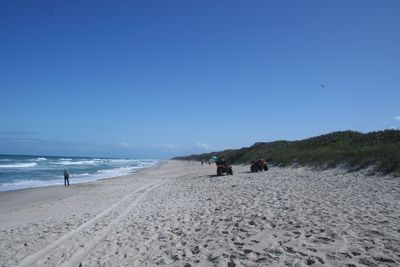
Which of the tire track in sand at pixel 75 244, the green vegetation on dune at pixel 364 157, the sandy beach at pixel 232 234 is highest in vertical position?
the green vegetation on dune at pixel 364 157

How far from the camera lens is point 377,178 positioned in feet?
46.6

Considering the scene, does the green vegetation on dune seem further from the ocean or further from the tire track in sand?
the ocean

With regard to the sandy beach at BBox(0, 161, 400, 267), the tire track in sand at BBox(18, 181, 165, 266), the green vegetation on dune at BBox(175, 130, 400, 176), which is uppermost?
the green vegetation on dune at BBox(175, 130, 400, 176)

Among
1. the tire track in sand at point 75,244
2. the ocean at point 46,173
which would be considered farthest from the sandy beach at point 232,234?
the ocean at point 46,173

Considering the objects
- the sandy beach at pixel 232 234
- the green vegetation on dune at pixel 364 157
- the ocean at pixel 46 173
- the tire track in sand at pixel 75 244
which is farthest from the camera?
the ocean at pixel 46 173

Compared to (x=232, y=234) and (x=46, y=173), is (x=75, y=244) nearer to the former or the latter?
(x=232, y=234)

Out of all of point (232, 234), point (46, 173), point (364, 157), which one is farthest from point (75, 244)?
point (46, 173)

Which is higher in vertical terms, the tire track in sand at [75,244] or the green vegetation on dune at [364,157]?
the green vegetation on dune at [364,157]

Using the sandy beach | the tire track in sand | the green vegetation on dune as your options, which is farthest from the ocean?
the green vegetation on dune

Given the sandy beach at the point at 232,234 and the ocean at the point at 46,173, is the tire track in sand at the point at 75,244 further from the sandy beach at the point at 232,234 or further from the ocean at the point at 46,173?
the ocean at the point at 46,173

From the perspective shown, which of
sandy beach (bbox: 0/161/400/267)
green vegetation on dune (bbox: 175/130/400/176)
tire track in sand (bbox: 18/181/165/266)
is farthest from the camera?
green vegetation on dune (bbox: 175/130/400/176)

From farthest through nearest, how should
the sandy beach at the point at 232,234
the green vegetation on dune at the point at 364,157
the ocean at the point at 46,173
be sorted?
the ocean at the point at 46,173
the green vegetation on dune at the point at 364,157
the sandy beach at the point at 232,234

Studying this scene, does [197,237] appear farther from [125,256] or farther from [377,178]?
[377,178]

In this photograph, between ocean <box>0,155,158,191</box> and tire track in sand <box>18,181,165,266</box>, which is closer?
tire track in sand <box>18,181,165,266</box>
